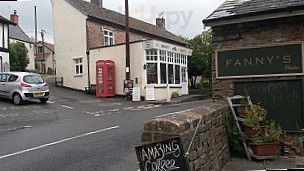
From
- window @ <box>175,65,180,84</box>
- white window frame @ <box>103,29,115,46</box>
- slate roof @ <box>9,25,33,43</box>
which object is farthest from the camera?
slate roof @ <box>9,25,33,43</box>

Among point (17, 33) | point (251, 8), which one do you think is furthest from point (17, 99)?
point (17, 33)

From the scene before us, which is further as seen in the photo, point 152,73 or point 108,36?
point 108,36

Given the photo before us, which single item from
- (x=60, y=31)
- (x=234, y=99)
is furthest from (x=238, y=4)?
(x=60, y=31)

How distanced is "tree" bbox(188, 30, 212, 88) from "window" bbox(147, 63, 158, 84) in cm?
978

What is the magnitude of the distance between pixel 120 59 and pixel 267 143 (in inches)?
625

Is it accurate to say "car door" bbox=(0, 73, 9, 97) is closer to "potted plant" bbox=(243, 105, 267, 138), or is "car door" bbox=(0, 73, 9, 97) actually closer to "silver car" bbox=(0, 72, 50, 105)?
"silver car" bbox=(0, 72, 50, 105)

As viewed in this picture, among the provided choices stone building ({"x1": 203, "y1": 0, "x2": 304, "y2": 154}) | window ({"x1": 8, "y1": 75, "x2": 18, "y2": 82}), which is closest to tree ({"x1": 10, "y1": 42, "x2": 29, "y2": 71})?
window ({"x1": 8, "y1": 75, "x2": 18, "y2": 82})

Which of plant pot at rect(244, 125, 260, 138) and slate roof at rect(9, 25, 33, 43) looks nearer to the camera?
plant pot at rect(244, 125, 260, 138)

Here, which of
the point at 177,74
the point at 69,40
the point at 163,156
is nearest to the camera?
the point at 163,156

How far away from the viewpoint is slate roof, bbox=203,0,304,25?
5840mm

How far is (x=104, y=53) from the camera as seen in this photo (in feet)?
69.3

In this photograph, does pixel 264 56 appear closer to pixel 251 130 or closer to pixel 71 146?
pixel 251 130

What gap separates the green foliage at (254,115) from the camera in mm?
5794

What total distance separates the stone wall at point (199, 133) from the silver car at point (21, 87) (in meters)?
12.1
